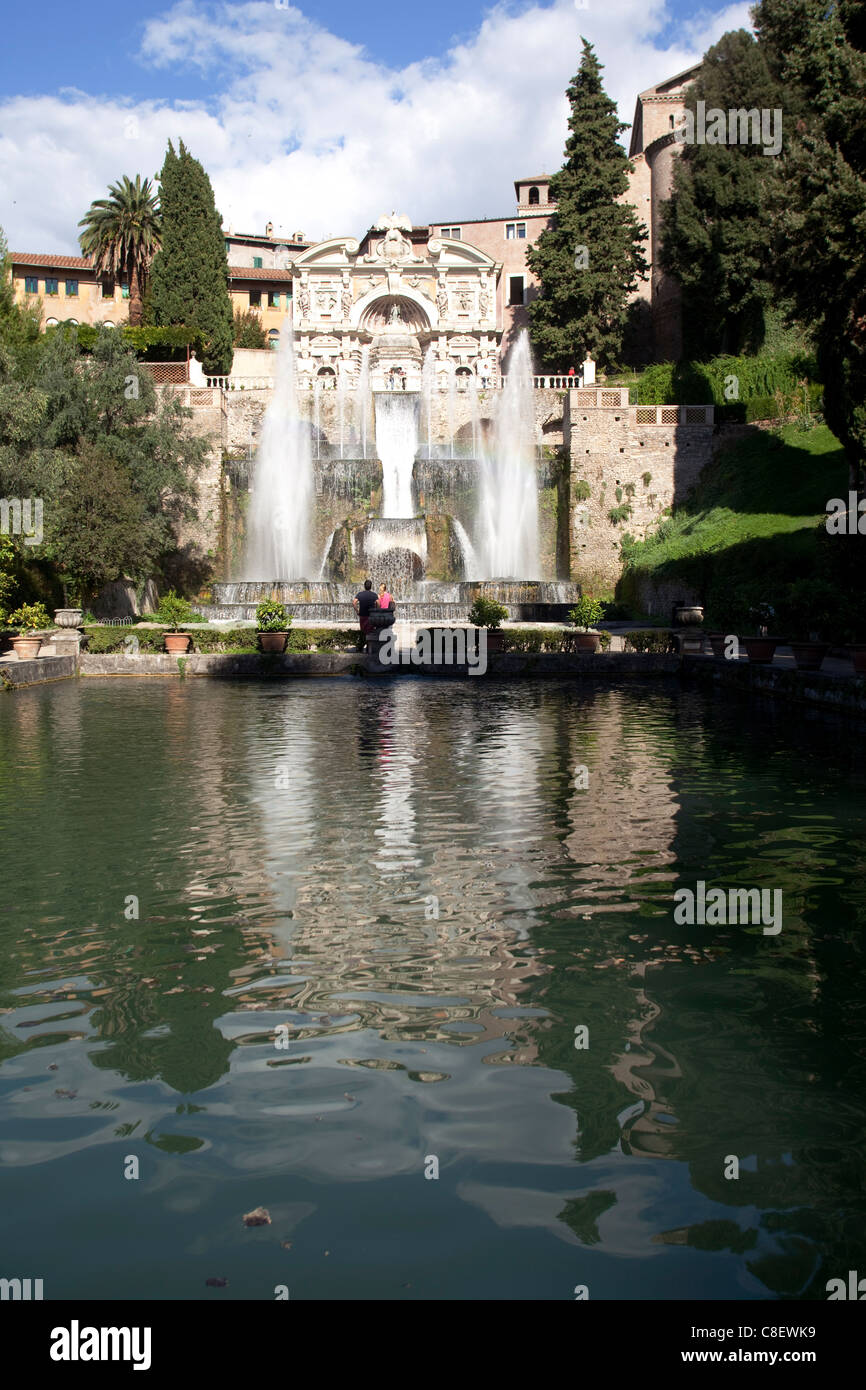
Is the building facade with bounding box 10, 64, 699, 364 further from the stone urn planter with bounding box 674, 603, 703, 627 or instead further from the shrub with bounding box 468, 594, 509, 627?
the shrub with bounding box 468, 594, 509, 627

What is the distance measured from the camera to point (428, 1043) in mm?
4098

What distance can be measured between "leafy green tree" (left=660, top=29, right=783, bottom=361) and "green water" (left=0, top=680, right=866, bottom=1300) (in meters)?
33.3

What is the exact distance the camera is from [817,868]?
6500 millimetres

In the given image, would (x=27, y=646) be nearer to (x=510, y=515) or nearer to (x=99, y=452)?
(x=99, y=452)

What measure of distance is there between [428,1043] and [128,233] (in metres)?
51.6

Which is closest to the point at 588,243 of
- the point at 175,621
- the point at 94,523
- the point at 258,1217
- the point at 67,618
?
the point at 94,523

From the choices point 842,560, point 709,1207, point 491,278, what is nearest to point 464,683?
point 842,560

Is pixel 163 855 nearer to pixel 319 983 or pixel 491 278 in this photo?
pixel 319 983

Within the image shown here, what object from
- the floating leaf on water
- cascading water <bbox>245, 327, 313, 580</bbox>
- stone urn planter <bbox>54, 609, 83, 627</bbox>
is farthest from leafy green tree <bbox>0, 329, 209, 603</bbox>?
the floating leaf on water

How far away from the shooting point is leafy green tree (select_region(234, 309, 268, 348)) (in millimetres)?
51406

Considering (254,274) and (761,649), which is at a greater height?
(254,274)

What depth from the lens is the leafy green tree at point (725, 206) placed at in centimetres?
3678

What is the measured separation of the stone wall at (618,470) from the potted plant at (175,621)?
14.7m

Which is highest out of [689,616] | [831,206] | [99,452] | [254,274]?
[254,274]
